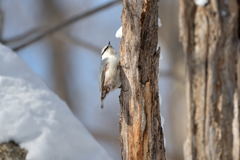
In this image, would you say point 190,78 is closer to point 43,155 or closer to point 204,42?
point 204,42

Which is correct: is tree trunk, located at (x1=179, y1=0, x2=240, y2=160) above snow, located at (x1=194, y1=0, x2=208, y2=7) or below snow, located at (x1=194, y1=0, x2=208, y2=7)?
below

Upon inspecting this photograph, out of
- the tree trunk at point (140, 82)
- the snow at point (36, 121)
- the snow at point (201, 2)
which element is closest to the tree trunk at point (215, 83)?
the snow at point (201, 2)

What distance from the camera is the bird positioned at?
139cm

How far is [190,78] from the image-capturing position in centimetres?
200

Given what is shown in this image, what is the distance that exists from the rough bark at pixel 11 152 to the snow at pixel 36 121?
0.01 m

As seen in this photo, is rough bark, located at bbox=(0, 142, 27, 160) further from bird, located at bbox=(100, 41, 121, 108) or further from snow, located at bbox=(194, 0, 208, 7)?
snow, located at bbox=(194, 0, 208, 7)

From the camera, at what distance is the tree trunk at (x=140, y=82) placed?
1346 millimetres

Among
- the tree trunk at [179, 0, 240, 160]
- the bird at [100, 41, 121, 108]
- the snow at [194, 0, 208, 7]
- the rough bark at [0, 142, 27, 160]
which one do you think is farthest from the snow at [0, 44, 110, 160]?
the snow at [194, 0, 208, 7]

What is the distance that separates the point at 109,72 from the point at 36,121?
29 cm

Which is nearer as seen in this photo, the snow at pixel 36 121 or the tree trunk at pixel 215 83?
the snow at pixel 36 121

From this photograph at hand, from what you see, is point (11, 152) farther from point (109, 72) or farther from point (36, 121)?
point (109, 72)

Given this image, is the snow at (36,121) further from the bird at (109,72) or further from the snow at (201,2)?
the snow at (201,2)

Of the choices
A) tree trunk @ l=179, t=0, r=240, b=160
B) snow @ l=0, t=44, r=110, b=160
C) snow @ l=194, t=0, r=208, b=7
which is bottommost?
snow @ l=0, t=44, r=110, b=160

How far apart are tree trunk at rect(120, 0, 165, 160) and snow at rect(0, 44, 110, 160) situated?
0.77 feet
